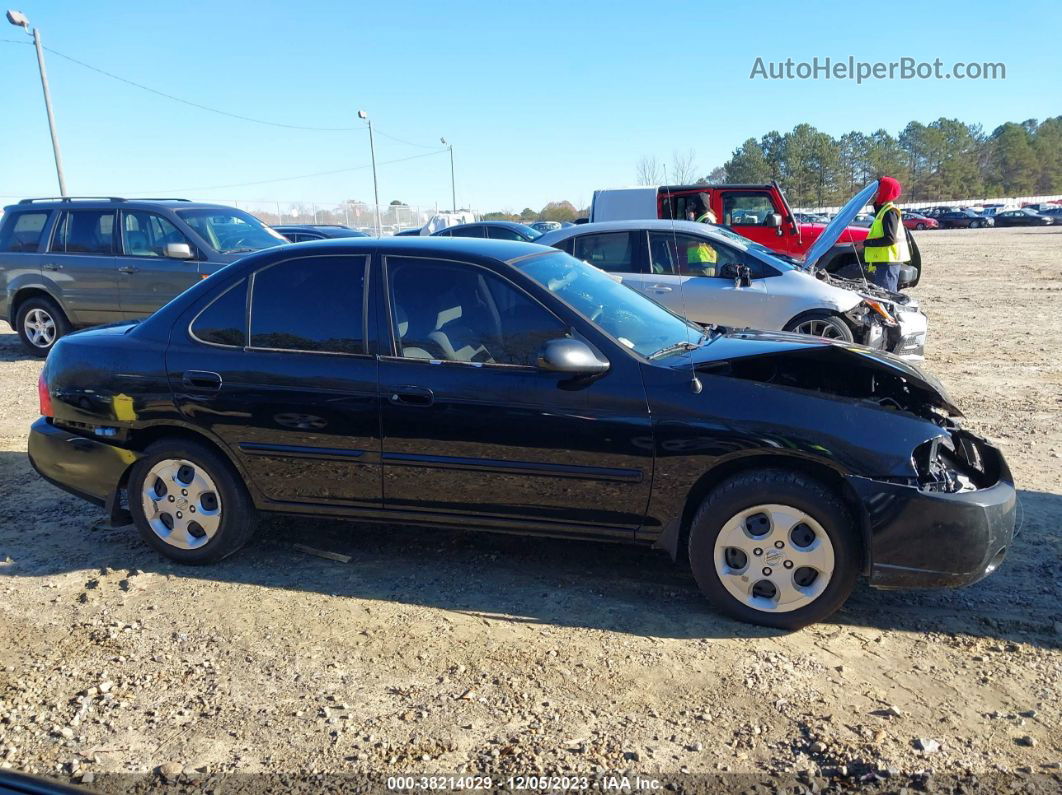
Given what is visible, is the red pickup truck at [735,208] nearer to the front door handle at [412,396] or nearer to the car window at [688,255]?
the car window at [688,255]

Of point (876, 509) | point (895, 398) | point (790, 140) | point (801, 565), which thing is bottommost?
point (801, 565)

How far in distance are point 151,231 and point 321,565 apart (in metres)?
6.90

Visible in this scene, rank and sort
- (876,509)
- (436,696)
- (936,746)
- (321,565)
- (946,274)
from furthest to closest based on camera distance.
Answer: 1. (946,274)
2. (321,565)
3. (876,509)
4. (436,696)
5. (936,746)

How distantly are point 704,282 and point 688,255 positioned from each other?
0.41 m

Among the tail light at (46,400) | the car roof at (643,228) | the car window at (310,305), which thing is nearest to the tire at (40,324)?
the car roof at (643,228)

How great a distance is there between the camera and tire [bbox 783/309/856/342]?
25.8 ft

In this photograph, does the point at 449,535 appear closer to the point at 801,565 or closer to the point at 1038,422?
the point at 801,565

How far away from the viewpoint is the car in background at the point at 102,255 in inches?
378

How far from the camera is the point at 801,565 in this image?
3.51 meters

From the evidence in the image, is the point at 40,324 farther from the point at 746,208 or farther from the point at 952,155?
the point at 952,155

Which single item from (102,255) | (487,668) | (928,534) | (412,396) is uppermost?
(102,255)

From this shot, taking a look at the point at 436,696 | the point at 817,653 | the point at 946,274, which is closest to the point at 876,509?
the point at 817,653

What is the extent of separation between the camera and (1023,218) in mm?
54219

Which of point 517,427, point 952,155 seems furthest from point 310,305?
point 952,155
